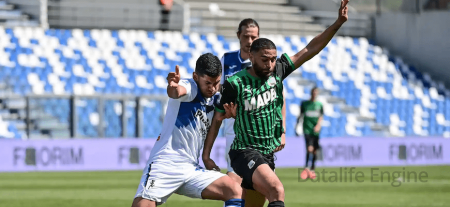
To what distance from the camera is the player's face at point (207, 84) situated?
6465mm

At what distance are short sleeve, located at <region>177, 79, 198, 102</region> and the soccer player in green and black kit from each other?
0.31 m

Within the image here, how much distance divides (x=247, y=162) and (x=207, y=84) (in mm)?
780

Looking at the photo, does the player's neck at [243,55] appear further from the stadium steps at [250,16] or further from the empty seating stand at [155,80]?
the stadium steps at [250,16]

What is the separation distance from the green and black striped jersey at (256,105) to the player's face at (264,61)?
94mm

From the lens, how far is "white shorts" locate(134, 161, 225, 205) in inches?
253

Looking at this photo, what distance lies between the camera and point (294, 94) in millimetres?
Answer: 24828

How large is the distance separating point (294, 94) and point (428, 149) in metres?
4.78

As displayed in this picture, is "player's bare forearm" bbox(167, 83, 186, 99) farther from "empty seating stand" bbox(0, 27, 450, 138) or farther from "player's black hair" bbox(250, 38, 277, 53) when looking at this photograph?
"empty seating stand" bbox(0, 27, 450, 138)

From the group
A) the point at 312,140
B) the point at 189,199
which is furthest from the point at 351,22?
the point at 189,199

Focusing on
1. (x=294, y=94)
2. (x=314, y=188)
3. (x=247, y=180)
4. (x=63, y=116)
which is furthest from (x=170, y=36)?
(x=247, y=180)

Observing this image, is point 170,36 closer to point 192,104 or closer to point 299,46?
point 299,46

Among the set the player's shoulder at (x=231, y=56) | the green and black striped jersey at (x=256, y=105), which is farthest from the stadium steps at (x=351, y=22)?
the green and black striped jersey at (x=256, y=105)

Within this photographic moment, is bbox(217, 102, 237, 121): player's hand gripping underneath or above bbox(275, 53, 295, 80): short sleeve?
underneath

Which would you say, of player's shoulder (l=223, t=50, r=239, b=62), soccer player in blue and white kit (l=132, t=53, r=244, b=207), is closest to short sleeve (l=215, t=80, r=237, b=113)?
soccer player in blue and white kit (l=132, t=53, r=244, b=207)
